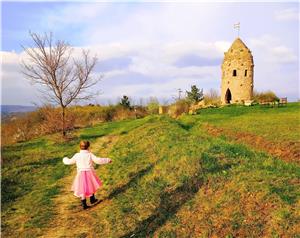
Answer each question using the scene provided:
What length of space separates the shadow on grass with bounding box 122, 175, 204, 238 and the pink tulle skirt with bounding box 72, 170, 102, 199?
1.90 m

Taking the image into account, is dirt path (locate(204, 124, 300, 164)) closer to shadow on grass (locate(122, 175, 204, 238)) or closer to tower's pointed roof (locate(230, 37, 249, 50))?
shadow on grass (locate(122, 175, 204, 238))

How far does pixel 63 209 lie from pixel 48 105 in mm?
18717

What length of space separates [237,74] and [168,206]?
34.1 meters

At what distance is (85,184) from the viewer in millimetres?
8969

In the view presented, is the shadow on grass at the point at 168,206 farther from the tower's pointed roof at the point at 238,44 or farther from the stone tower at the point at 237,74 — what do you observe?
the tower's pointed roof at the point at 238,44

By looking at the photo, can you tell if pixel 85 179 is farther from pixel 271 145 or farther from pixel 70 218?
pixel 271 145

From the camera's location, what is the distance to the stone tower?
3938cm

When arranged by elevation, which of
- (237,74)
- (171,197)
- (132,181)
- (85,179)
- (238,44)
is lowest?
(132,181)

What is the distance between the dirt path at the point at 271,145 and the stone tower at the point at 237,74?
23.5 meters

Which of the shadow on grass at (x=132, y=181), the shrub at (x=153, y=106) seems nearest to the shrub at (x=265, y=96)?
the shrub at (x=153, y=106)

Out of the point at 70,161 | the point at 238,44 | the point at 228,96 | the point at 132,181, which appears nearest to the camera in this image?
the point at 70,161

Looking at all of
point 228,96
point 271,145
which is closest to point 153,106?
point 228,96

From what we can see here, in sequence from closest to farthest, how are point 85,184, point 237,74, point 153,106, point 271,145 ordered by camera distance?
point 85,184
point 271,145
point 237,74
point 153,106

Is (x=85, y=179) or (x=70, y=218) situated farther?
(x=85, y=179)
